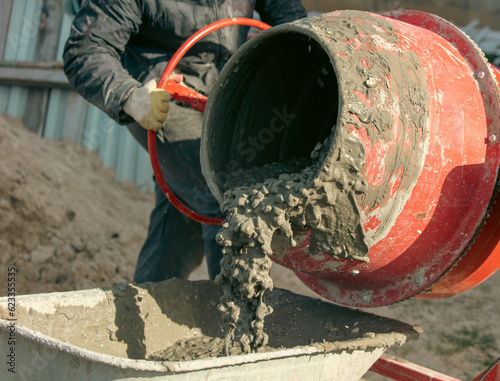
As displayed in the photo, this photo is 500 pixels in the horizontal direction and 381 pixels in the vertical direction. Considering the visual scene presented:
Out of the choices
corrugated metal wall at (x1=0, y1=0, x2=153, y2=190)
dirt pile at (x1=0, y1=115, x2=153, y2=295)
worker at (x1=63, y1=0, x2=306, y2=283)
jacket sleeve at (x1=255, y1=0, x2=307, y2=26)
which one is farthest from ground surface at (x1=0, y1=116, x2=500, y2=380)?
jacket sleeve at (x1=255, y1=0, x2=307, y2=26)

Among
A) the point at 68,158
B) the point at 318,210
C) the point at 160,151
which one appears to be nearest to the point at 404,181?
the point at 318,210

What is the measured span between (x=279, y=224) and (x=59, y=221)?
2763mm

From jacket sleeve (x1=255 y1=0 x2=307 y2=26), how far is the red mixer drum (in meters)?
0.74

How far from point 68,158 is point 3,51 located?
5.03 ft

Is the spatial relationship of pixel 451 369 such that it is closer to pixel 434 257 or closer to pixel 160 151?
A: pixel 434 257

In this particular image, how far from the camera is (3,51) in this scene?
5.51m

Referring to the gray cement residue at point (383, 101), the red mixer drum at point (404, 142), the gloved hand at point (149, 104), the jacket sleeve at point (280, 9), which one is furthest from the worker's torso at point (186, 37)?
the gray cement residue at point (383, 101)

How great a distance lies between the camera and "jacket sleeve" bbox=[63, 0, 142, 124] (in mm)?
2170

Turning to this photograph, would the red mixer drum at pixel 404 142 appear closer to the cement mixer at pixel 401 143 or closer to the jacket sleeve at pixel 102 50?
the cement mixer at pixel 401 143

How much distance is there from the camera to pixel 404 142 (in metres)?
1.63

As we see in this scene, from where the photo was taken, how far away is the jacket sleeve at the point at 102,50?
2.17 m

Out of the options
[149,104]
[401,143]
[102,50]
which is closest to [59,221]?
[102,50]

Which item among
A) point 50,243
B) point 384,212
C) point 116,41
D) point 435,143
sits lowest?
point 50,243

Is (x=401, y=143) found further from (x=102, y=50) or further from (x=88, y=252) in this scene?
(x=88, y=252)
